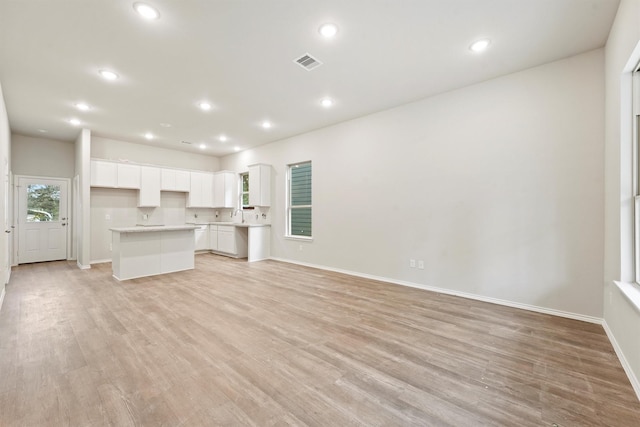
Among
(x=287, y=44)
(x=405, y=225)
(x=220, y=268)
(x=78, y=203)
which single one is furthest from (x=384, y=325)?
(x=78, y=203)

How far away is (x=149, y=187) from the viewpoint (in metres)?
7.06

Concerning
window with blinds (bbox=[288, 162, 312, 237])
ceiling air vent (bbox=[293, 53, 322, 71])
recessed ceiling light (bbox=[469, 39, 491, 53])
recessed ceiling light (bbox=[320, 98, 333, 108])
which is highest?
recessed ceiling light (bbox=[320, 98, 333, 108])

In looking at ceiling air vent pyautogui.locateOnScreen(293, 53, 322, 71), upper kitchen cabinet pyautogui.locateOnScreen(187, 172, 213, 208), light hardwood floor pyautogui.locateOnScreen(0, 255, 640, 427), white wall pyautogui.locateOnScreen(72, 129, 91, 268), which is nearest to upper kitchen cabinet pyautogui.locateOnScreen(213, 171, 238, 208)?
upper kitchen cabinet pyautogui.locateOnScreen(187, 172, 213, 208)

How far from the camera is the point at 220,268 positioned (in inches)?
231

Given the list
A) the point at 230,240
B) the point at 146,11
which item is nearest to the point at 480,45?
the point at 146,11

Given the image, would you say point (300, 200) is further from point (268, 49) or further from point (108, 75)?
point (108, 75)

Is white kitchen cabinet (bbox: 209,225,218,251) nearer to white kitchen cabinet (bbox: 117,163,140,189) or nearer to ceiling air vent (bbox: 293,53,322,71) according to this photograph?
white kitchen cabinet (bbox: 117,163,140,189)

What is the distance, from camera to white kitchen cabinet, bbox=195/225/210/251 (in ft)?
26.2

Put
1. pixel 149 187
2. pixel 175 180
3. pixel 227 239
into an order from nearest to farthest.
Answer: pixel 149 187 → pixel 227 239 → pixel 175 180

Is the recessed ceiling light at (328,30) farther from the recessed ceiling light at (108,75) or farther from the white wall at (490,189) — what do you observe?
the recessed ceiling light at (108,75)

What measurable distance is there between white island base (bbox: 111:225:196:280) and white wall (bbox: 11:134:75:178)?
333 centimetres

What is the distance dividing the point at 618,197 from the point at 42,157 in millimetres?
10213

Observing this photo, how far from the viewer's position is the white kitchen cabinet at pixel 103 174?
622cm

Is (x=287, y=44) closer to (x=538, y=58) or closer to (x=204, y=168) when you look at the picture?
(x=538, y=58)
